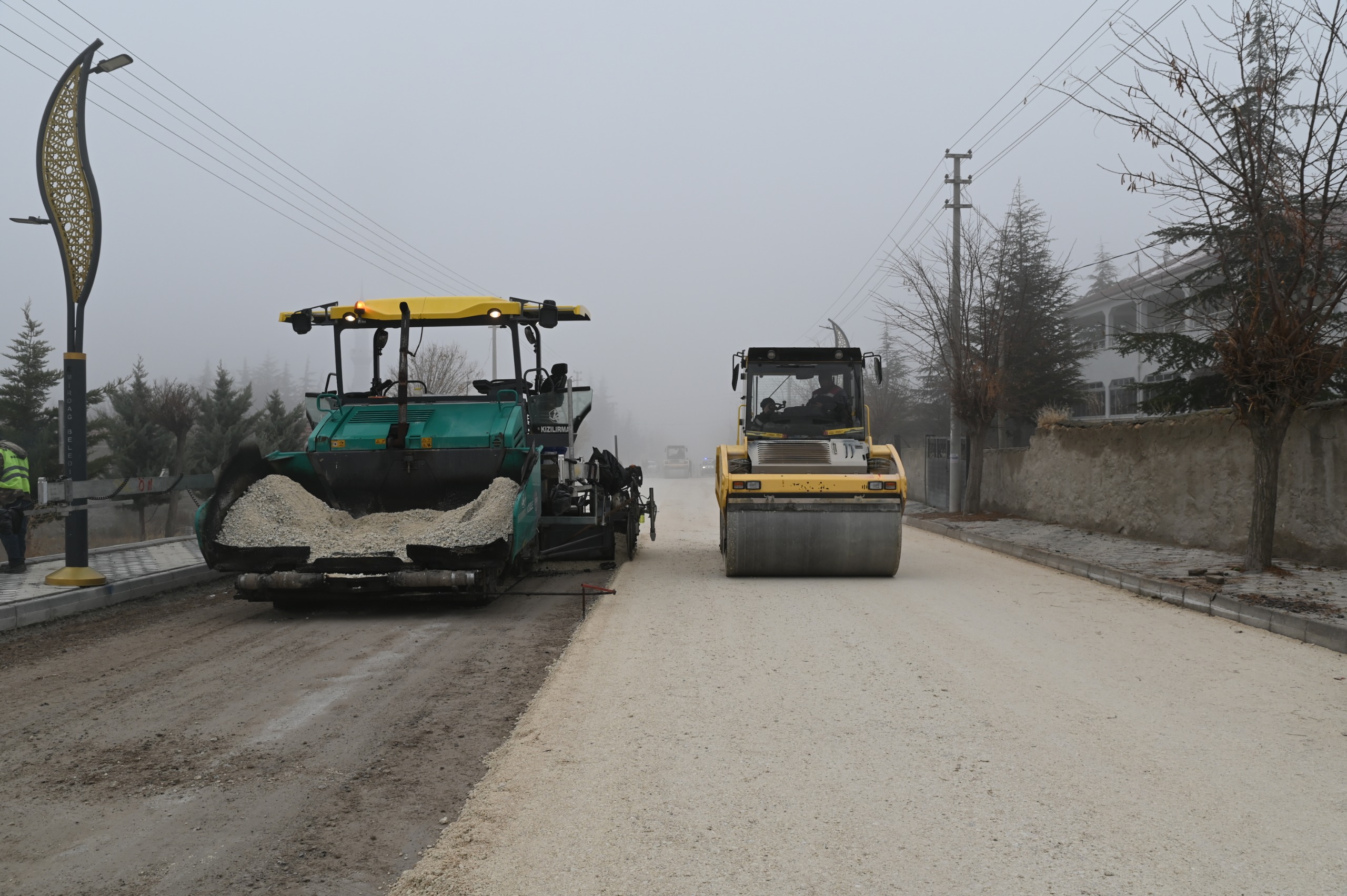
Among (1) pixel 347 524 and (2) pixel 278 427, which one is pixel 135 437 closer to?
(2) pixel 278 427

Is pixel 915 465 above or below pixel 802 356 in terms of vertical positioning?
below

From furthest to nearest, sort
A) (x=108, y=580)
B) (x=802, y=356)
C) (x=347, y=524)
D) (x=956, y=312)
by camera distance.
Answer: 1. (x=956, y=312)
2. (x=802, y=356)
3. (x=108, y=580)
4. (x=347, y=524)

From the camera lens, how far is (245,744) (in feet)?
16.4

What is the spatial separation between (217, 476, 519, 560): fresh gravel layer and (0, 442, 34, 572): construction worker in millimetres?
3706

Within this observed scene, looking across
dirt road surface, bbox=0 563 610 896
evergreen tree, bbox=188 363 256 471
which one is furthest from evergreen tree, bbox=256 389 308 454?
dirt road surface, bbox=0 563 610 896

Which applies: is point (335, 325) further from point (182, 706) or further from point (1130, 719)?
point (1130, 719)

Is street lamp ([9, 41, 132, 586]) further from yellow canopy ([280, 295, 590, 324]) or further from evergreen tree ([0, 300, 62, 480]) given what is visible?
evergreen tree ([0, 300, 62, 480])

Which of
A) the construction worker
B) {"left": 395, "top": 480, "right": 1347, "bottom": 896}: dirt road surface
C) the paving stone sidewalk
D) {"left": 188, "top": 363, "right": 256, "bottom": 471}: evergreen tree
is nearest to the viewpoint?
{"left": 395, "top": 480, "right": 1347, "bottom": 896}: dirt road surface

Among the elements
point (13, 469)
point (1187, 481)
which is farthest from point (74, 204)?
point (1187, 481)

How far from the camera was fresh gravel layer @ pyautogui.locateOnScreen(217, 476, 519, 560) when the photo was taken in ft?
28.8

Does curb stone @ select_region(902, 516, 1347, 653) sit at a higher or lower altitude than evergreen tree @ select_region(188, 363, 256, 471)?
lower

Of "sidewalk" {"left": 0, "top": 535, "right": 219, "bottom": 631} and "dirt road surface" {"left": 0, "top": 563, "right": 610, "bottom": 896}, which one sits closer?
"dirt road surface" {"left": 0, "top": 563, "right": 610, "bottom": 896}

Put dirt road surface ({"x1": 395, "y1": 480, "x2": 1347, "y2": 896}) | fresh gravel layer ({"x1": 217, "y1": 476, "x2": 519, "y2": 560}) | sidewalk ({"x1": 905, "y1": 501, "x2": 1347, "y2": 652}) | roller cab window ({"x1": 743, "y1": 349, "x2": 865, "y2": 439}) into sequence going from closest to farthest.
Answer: dirt road surface ({"x1": 395, "y1": 480, "x2": 1347, "y2": 896}) → sidewalk ({"x1": 905, "y1": 501, "x2": 1347, "y2": 652}) → fresh gravel layer ({"x1": 217, "y1": 476, "x2": 519, "y2": 560}) → roller cab window ({"x1": 743, "y1": 349, "x2": 865, "y2": 439})

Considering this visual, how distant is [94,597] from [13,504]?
2.40m
